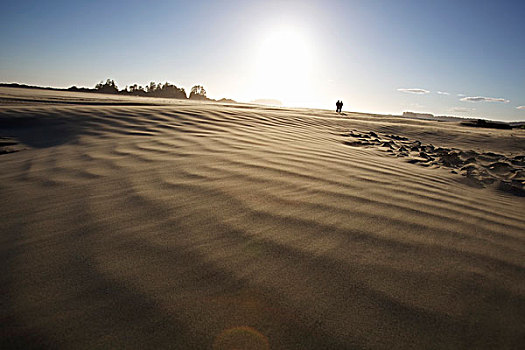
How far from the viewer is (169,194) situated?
1747 mm

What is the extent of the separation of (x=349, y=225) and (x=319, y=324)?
0.67 m

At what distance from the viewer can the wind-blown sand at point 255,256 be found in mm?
780

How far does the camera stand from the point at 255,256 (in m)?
1.10

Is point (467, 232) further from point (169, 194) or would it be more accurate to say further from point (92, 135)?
point (92, 135)

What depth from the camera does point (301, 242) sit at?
1.21m

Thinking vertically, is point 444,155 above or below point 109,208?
above

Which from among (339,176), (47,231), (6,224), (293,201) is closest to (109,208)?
(47,231)

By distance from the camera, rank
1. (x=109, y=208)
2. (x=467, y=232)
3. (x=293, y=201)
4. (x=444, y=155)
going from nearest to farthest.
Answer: (x=467, y=232), (x=109, y=208), (x=293, y=201), (x=444, y=155)

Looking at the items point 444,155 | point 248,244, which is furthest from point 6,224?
point 444,155

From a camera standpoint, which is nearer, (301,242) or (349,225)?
(301,242)

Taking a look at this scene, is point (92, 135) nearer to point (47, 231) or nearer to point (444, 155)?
point (47, 231)

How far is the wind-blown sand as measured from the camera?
30.7 inches

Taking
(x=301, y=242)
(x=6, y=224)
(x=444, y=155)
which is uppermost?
(x=444, y=155)

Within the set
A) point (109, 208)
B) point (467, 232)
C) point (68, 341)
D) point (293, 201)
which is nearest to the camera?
point (68, 341)
